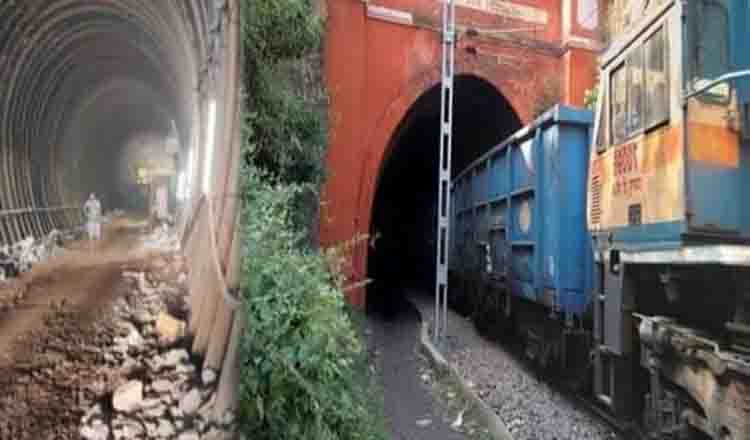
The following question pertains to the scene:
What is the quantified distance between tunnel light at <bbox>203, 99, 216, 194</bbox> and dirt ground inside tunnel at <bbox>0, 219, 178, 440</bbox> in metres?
0.99

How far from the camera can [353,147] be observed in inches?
360

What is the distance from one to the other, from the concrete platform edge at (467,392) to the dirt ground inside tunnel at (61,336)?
2.99m

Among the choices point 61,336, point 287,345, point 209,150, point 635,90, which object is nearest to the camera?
point 209,150

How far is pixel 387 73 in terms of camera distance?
9.80 metres

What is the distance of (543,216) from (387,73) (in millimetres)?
4872

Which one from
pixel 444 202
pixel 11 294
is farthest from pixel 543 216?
pixel 11 294

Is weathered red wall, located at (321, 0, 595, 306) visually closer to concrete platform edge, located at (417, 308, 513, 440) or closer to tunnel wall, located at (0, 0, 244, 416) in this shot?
concrete platform edge, located at (417, 308, 513, 440)

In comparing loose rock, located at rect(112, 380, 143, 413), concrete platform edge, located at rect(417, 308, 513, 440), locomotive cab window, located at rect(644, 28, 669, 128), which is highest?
locomotive cab window, located at rect(644, 28, 669, 128)

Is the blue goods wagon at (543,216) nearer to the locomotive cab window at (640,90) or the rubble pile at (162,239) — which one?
the locomotive cab window at (640,90)

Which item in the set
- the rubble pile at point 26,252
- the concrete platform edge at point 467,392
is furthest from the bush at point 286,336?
the rubble pile at point 26,252

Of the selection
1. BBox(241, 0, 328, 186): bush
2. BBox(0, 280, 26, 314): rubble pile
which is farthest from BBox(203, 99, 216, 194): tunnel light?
BBox(0, 280, 26, 314): rubble pile

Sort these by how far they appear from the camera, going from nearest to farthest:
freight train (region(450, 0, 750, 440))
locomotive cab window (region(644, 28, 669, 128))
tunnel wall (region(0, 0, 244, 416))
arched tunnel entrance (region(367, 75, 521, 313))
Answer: tunnel wall (region(0, 0, 244, 416)), freight train (region(450, 0, 750, 440)), locomotive cab window (region(644, 28, 669, 128)), arched tunnel entrance (region(367, 75, 521, 313))

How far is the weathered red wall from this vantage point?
8.84 m

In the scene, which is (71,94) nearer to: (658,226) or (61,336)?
(61,336)
